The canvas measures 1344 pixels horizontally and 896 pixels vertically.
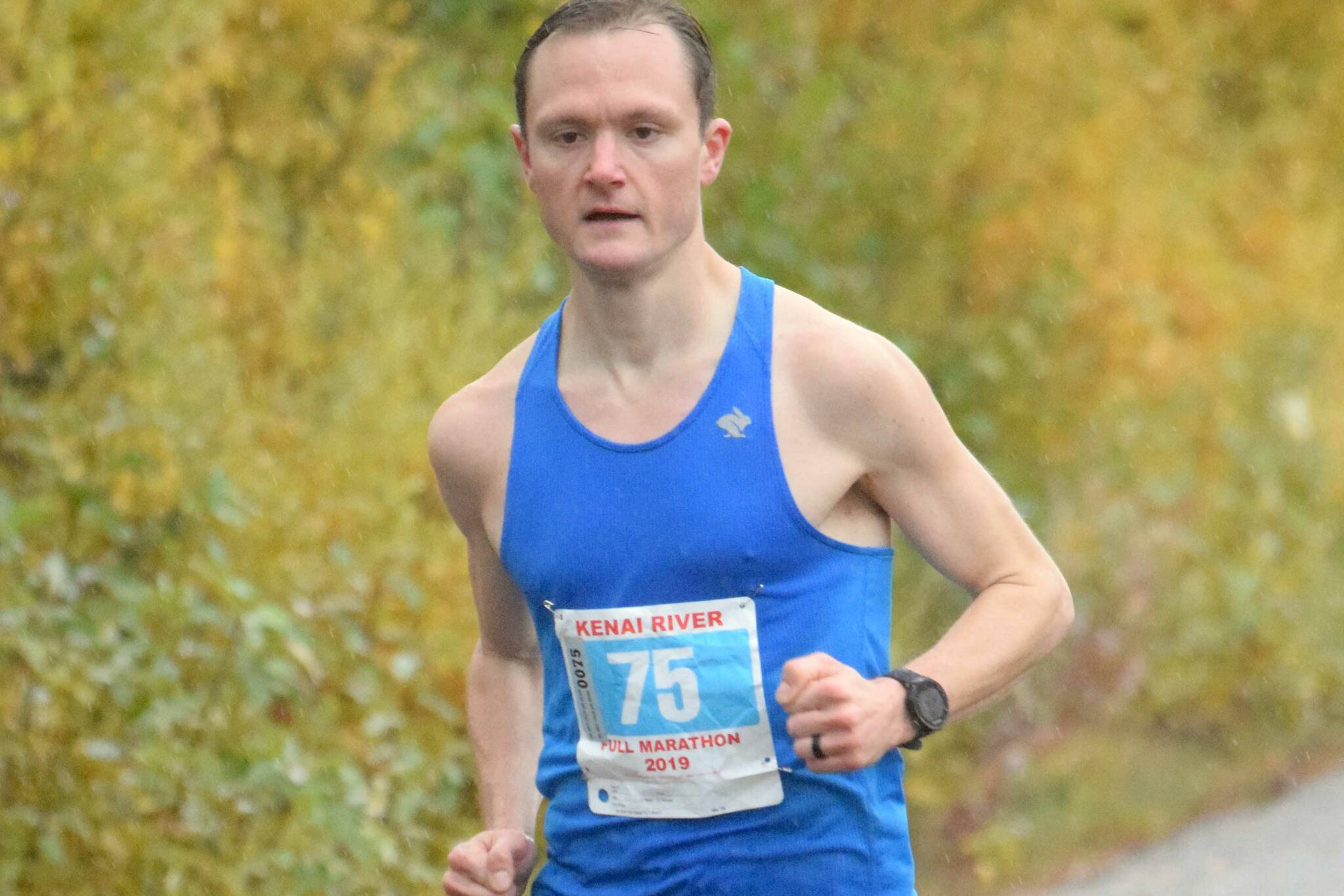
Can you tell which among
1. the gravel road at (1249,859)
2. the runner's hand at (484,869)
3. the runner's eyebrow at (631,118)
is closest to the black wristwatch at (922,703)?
the runner's hand at (484,869)

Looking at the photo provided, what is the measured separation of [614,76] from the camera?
8.64 feet

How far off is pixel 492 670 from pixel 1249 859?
13.9 feet

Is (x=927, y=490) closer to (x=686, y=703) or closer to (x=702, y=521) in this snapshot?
(x=702, y=521)

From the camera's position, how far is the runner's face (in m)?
2.62

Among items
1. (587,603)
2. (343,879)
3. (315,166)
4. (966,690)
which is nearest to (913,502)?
(966,690)

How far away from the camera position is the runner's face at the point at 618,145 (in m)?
2.62

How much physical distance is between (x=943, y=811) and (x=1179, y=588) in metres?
1.84

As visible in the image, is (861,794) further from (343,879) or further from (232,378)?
(232,378)

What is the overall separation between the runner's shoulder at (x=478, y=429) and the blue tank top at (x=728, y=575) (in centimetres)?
7

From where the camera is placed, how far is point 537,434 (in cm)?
274

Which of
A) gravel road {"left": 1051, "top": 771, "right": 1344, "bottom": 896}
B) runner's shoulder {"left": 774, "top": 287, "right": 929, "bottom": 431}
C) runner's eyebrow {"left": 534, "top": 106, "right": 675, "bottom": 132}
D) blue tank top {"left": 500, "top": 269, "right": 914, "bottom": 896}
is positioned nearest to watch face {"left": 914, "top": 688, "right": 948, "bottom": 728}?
blue tank top {"left": 500, "top": 269, "right": 914, "bottom": 896}

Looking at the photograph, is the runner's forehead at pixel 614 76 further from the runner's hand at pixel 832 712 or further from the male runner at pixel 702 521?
the runner's hand at pixel 832 712

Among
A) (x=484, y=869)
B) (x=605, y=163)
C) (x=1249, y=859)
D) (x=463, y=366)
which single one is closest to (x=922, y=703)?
(x=484, y=869)

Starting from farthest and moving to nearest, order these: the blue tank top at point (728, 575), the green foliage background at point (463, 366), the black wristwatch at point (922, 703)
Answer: the green foliage background at point (463, 366) < the blue tank top at point (728, 575) < the black wristwatch at point (922, 703)
